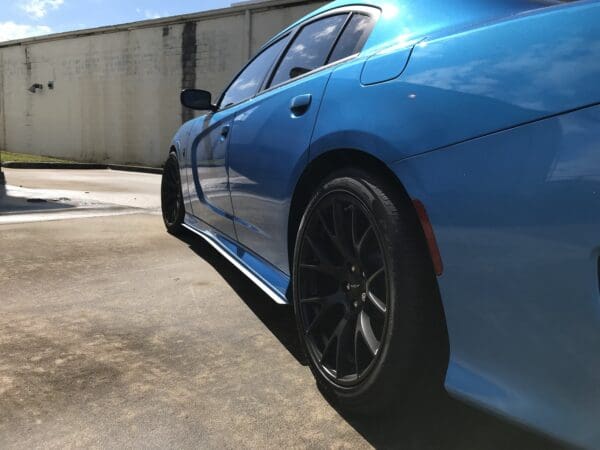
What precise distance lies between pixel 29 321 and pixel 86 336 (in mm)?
408

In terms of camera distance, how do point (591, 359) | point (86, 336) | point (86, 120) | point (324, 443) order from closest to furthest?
point (591, 359), point (324, 443), point (86, 336), point (86, 120)

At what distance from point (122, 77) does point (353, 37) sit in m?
17.8

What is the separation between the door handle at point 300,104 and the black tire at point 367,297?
0.38 metres

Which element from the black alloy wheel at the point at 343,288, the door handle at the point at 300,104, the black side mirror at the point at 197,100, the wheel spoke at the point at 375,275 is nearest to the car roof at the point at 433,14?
the door handle at the point at 300,104

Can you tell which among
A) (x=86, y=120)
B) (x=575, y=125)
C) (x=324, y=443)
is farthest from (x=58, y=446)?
(x=86, y=120)

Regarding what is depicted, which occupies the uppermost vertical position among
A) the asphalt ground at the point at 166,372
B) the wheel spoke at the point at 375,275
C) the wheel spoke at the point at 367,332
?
the wheel spoke at the point at 375,275

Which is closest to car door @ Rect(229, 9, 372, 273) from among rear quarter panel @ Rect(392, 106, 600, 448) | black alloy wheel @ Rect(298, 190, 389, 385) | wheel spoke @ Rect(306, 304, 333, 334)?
black alloy wheel @ Rect(298, 190, 389, 385)

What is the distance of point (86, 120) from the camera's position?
768 inches

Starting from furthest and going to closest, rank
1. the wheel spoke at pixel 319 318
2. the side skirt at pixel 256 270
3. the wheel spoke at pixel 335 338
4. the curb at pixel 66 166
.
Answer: the curb at pixel 66 166
the side skirt at pixel 256 270
the wheel spoke at pixel 319 318
the wheel spoke at pixel 335 338

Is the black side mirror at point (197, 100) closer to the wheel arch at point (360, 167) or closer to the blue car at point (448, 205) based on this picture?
the blue car at point (448, 205)

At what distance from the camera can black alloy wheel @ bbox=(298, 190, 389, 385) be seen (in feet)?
5.66

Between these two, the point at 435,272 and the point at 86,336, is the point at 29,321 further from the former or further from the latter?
the point at 435,272

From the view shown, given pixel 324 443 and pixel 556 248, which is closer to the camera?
pixel 556 248

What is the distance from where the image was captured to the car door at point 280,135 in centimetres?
214
